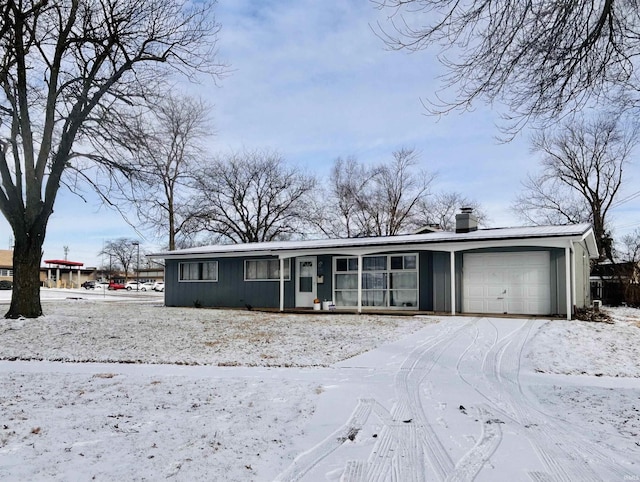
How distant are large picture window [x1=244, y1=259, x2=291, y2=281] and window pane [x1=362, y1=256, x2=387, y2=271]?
126 inches

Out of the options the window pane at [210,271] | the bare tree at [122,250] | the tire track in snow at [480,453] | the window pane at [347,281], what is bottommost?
the tire track in snow at [480,453]

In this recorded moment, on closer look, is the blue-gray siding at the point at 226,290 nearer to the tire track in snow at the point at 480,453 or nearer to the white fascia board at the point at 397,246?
the white fascia board at the point at 397,246

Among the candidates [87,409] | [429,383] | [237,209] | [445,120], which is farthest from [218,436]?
[237,209]

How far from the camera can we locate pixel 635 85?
612cm

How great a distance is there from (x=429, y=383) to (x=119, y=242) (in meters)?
92.3

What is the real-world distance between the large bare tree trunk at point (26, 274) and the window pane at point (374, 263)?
10.4 m

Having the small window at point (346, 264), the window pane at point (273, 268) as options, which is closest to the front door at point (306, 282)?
the window pane at point (273, 268)

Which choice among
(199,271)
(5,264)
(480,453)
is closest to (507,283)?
(480,453)

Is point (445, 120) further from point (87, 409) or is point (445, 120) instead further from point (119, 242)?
point (119, 242)

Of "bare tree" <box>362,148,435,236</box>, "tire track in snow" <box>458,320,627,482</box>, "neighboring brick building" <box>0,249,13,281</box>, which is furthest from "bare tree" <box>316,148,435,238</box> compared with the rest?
"neighboring brick building" <box>0,249,13,281</box>

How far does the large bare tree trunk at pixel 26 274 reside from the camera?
42.5 ft

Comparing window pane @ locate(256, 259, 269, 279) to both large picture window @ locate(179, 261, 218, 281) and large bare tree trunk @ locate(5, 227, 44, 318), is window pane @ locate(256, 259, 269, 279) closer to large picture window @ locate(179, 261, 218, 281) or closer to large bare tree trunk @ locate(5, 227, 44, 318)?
large picture window @ locate(179, 261, 218, 281)

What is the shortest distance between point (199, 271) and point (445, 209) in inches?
1029

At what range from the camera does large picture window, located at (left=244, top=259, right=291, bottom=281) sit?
1902 centimetres
